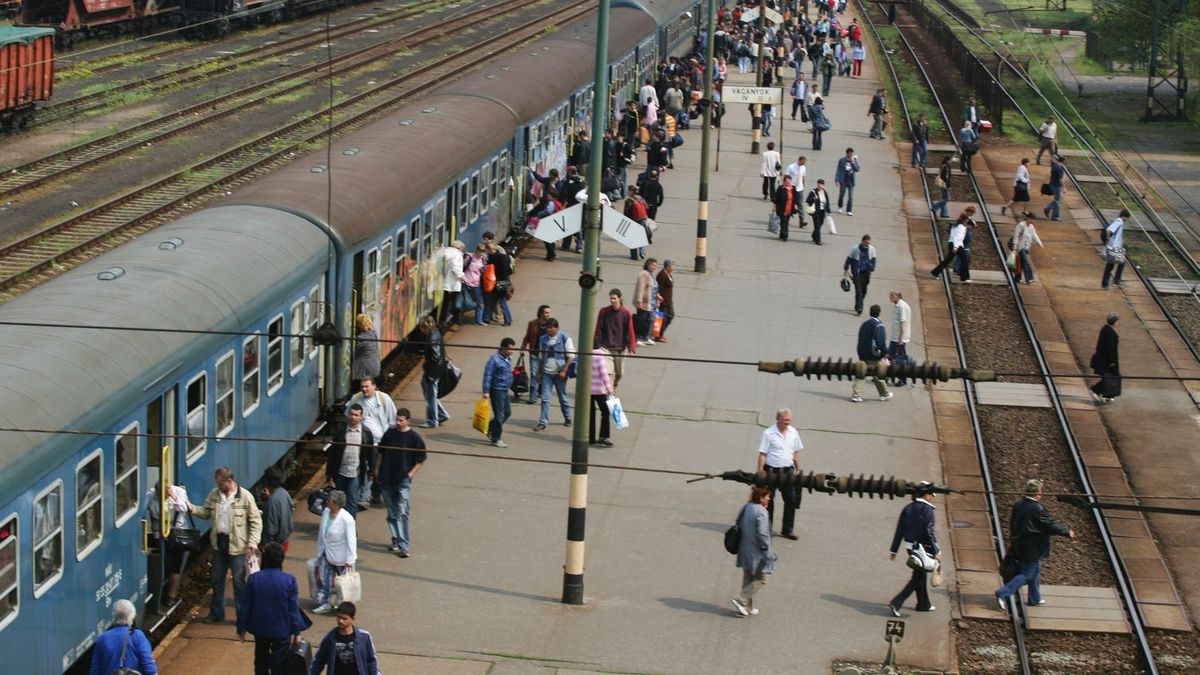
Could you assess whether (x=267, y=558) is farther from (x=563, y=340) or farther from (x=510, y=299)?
(x=510, y=299)

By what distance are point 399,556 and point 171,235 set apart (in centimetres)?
372

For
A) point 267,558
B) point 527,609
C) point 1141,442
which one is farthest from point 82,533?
point 1141,442

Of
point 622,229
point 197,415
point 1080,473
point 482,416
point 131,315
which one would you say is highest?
point 622,229

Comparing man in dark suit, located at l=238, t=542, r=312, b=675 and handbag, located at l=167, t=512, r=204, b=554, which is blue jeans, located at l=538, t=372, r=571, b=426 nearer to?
handbag, located at l=167, t=512, r=204, b=554

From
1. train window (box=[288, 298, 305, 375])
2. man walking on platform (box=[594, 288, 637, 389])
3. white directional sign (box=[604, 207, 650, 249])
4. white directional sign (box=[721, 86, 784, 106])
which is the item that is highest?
white directional sign (box=[604, 207, 650, 249])

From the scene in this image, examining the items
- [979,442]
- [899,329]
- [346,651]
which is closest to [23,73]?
[899,329]

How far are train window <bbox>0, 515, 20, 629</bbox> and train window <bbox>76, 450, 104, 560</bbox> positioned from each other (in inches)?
39.5

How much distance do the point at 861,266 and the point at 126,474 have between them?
1682cm

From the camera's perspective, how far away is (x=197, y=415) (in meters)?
15.3

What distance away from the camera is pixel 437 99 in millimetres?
29359

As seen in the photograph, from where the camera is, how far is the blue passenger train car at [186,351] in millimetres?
12211

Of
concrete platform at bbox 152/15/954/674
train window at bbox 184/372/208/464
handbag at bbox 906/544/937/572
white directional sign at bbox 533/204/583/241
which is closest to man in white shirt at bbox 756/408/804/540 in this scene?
concrete platform at bbox 152/15/954/674

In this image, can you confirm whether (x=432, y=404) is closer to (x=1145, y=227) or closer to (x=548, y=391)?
(x=548, y=391)

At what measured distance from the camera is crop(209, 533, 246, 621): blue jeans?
1500 centimetres
